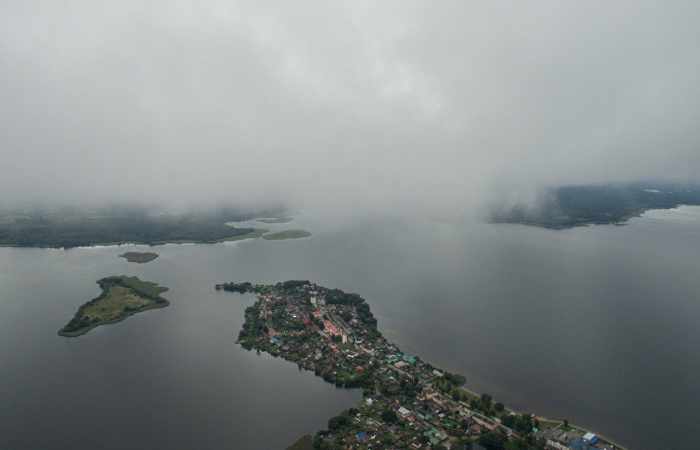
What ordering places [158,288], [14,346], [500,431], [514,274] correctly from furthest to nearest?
1. [514,274]
2. [158,288]
3. [14,346]
4. [500,431]

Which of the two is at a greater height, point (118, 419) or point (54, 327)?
point (54, 327)

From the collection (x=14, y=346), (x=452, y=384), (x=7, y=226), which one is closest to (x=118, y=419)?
(x=14, y=346)

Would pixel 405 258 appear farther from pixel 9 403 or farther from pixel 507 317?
pixel 9 403

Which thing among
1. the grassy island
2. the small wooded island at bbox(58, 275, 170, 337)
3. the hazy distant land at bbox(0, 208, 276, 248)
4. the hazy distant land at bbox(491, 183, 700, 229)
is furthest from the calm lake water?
the hazy distant land at bbox(491, 183, 700, 229)

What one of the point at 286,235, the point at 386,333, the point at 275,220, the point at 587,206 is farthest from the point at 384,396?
the point at 587,206

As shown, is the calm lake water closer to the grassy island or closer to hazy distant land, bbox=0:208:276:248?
hazy distant land, bbox=0:208:276:248
